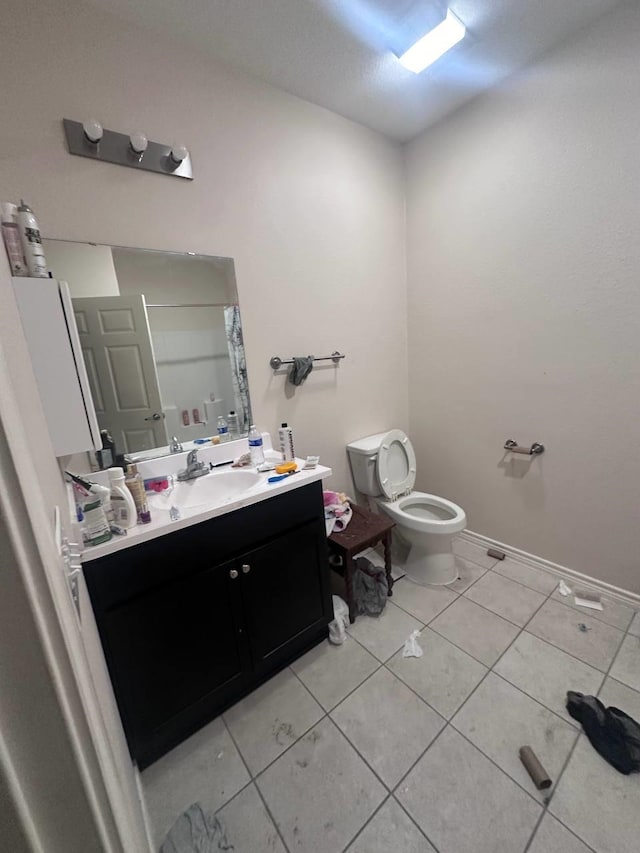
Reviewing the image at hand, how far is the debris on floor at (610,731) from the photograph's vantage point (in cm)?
106

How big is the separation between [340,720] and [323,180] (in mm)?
2457

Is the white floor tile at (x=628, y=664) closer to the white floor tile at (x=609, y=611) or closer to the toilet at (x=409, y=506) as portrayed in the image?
the white floor tile at (x=609, y=611)

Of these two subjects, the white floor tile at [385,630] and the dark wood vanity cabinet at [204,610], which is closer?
the dark wood vanity cabinet at [204,610]

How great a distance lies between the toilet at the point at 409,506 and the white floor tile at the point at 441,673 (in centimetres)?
42

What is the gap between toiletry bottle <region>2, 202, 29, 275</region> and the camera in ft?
2.98

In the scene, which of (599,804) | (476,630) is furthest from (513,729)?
(476,630)

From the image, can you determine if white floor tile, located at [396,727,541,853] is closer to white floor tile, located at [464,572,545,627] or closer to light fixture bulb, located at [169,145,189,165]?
white floor tile, located at [464,572,545,627]

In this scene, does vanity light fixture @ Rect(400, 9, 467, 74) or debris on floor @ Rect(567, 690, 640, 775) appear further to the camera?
vanity light fixture @ Rect(400, 9, 467, 74)

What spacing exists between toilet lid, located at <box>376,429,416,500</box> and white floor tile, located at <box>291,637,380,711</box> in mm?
834

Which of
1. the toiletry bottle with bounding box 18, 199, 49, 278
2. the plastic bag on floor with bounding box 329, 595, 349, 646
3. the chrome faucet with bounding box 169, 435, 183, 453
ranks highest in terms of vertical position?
the toiletry bottle with bounding box 18, 199, 49, 278

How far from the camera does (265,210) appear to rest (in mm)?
1630

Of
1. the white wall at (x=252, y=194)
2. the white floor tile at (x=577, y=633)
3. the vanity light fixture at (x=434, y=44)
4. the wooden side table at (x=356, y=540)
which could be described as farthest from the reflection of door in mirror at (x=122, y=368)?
the white floor tile at (x=577, y=633)

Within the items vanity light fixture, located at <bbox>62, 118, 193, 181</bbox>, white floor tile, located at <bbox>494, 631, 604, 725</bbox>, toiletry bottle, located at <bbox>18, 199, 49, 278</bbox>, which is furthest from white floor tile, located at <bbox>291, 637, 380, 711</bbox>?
vanity light fixture, located at <bbox>62, 118, 193, 181</bbox>

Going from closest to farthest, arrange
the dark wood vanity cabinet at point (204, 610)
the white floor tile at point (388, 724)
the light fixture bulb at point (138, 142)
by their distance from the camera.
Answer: the dark wood vanity cabinet at point (204, 610), the white floor tile at point (388, 724), the light fixture bulb at point (138, 142)
